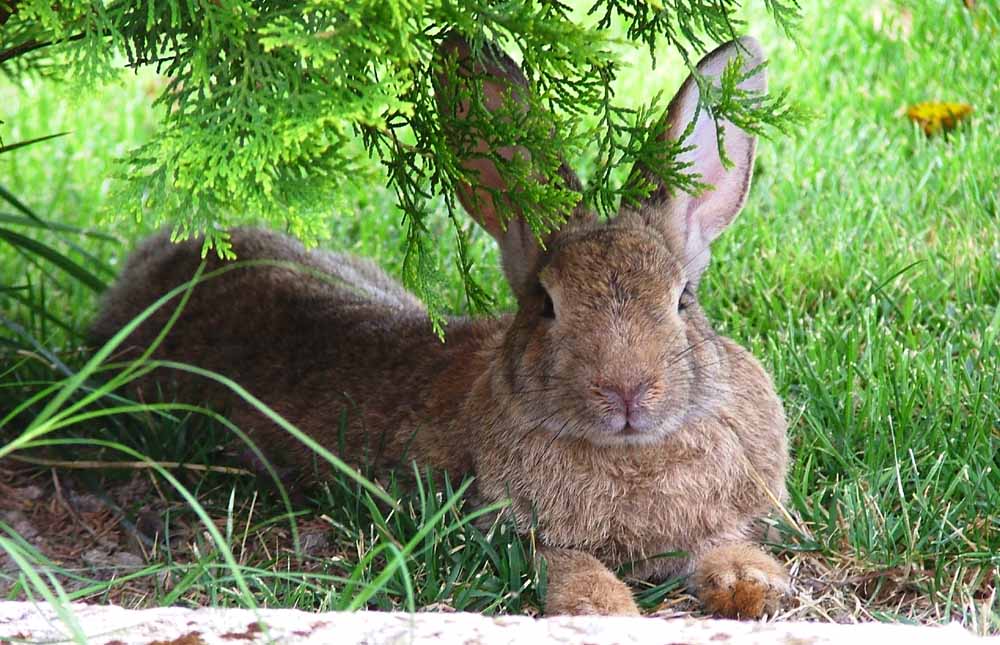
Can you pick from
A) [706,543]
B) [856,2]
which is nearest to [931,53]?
[856,2]

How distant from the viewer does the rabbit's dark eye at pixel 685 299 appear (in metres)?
3.61

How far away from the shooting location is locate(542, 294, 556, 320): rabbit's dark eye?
→ 3555mm

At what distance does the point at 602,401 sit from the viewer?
3.27 metres

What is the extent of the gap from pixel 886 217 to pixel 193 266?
2.52 metres

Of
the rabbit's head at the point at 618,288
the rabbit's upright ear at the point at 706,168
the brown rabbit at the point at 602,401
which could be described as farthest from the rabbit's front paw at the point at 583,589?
the rabbit's upright ear at the point at 706,168

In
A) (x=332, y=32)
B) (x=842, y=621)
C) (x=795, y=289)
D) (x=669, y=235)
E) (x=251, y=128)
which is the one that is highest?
(x=332, y=32)

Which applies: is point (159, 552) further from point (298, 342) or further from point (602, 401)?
point (602, 401)

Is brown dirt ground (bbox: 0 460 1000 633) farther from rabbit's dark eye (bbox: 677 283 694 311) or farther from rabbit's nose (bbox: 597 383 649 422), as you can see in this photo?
rabbit's dark eye (bbox: 677 283 694 311)

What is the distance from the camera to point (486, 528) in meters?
3.67

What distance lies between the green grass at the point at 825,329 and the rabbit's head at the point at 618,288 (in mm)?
294

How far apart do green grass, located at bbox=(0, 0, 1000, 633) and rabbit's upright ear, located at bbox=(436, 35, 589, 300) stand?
22cm

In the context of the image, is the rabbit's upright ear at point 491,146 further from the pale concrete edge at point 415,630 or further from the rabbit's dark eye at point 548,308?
the pale concrete edge at point 415,630

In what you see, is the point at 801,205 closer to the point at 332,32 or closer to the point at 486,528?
the point at 486,528

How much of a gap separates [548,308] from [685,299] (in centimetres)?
36
